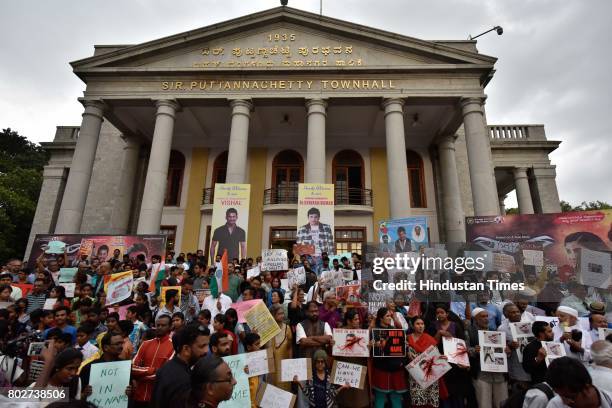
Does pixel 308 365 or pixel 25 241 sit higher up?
pixel 25 241

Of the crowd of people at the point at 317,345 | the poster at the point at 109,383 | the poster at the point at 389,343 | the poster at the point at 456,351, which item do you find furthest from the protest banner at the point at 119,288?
the poster at the point at 456,351

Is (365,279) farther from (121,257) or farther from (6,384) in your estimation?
(121,257)

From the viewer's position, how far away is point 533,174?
22422 millimetres

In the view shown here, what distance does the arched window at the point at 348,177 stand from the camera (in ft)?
66.0

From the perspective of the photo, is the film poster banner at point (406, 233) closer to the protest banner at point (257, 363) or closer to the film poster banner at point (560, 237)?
the film poster banner at point (560, 237)

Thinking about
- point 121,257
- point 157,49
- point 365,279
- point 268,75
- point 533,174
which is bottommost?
point 365,279

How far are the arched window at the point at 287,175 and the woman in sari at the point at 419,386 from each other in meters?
15.0

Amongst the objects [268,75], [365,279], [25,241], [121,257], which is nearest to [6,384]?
[365,279]

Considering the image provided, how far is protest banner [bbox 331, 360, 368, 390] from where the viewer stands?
15.5ft

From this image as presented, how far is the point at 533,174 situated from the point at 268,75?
1761 centimetres

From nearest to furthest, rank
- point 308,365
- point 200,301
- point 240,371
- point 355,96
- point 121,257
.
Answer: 1. point 240,371
2. point 308,365
3. point 200,301
4. point 121,257
5. point 355,96

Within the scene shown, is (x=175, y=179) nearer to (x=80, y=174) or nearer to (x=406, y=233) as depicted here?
(x=80, y=174)

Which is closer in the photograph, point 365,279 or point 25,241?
point 365,279

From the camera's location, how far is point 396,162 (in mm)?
15172
